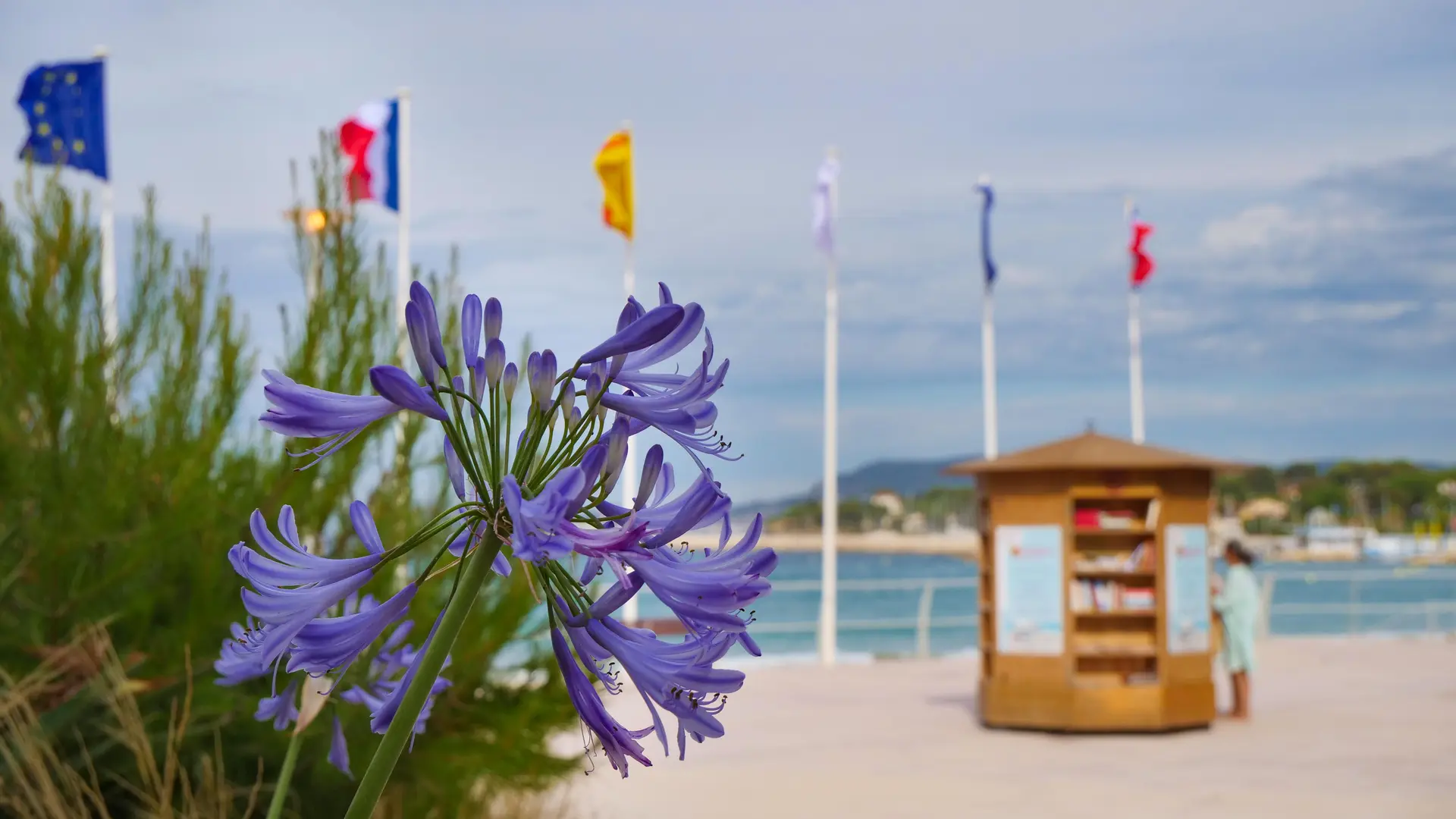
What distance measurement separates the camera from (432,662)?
2.60 ft

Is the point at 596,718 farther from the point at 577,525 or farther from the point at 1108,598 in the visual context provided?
the point at 1108,598

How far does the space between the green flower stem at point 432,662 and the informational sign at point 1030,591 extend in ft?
40.5

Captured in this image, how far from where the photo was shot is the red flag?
26906 mm

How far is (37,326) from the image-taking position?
5.05 metres

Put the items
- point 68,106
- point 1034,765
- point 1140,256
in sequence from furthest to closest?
point 1140,256
point 68,106
point 1034,765

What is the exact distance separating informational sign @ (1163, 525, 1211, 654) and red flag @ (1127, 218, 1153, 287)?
15.0 metres

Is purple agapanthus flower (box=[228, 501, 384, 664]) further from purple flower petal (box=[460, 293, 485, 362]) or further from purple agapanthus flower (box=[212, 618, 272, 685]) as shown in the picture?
purple flower petal (box=[460, 293, 485, 362])

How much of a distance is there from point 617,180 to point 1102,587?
38.9ft

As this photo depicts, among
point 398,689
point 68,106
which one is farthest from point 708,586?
point 68,106

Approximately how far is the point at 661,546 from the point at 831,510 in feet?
72.0

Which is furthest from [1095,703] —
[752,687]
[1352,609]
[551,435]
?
[551,435]

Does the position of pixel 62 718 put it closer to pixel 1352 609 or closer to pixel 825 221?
pixel 825 221

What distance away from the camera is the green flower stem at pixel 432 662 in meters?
0.79

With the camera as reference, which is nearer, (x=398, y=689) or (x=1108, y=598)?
(x=398, y=689)
